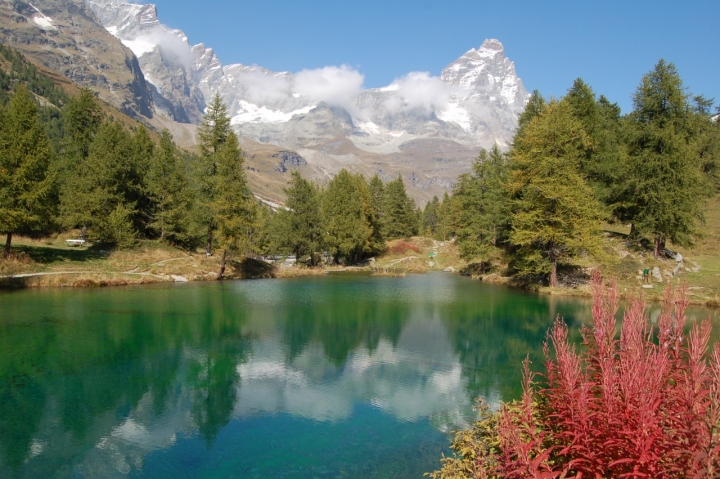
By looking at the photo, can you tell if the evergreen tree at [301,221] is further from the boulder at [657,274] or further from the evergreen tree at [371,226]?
the boulder at [657,274]

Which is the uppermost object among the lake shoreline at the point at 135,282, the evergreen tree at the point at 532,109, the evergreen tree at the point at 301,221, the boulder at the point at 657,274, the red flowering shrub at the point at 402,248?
the evergreen tree at the point at 532,109

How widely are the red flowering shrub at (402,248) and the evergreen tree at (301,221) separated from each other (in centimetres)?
1856

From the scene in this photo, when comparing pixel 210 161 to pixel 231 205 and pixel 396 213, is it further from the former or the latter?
pixel 396 213

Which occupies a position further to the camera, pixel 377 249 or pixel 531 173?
pixel 377 249

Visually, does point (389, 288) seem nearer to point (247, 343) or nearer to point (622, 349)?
point (247, 343)

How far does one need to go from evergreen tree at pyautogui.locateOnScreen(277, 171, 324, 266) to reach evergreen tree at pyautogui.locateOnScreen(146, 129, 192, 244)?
1318 centimetres

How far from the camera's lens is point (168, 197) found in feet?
173

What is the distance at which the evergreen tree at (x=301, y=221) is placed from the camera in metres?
62.0

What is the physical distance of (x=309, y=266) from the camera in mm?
65000

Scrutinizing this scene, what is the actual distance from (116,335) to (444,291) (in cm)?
2829

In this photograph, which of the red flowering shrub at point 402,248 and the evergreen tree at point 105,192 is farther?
the red flowering shrub at point 402,248

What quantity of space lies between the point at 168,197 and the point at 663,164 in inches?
1997

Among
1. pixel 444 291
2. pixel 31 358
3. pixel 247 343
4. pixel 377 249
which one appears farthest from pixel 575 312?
pixel 377 249

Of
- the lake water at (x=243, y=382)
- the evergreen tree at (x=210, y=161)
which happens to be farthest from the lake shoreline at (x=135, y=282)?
the evergreen tree at (x=210, y=161)
